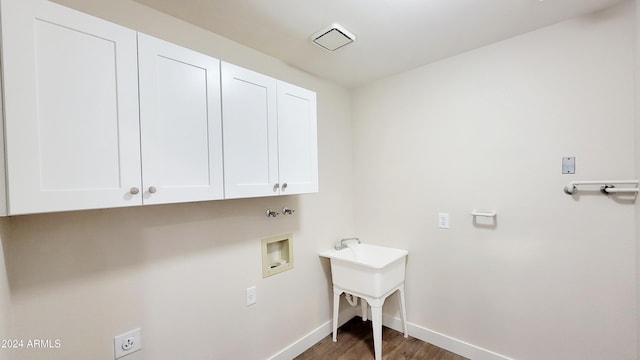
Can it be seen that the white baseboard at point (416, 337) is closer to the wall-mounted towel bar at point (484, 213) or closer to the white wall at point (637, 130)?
the white wall at point (637, 130)

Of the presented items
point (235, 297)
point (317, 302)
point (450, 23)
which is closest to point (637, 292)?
point (450, 23)

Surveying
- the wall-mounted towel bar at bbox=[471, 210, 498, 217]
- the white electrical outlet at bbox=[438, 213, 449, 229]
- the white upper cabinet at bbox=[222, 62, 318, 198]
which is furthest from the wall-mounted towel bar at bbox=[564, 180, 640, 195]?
the white upper cabinet at bbox=[222, 62, 318, 198]

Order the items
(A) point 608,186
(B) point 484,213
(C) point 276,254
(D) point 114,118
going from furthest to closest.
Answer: (C) point 276,254 → (B) point 484,213 → (A) point 608,186 → (D) point 114,118

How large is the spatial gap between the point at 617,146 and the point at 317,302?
2.32 m

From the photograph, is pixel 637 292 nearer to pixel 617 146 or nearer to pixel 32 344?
pixel 617 146

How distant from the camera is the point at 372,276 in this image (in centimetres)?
202

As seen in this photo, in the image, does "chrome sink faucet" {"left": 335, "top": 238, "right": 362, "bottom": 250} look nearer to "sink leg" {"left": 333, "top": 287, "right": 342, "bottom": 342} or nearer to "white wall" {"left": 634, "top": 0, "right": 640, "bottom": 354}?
"sink leg" {"left": 333, "top": 287, "right": 342, "bottom": 342}

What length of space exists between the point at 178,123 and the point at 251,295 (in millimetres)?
1253

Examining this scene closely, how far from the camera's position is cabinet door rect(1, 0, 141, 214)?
0.87 meters

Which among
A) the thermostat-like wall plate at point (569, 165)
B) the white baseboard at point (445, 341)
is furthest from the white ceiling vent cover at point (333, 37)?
the white baseboard at point (445, 341)

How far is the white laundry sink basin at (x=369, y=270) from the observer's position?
202cm

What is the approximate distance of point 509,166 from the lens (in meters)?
1.89

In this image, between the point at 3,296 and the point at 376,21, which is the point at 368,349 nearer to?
the point at 3,296

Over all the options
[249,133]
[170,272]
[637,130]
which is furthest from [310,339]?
[637,130]
